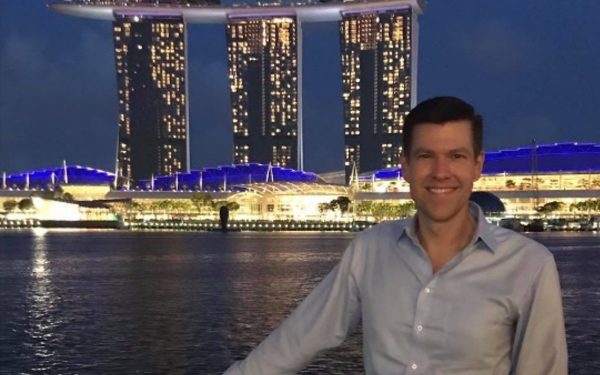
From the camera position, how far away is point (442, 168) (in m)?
1.81

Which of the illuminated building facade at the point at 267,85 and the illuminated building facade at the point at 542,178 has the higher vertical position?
the illuminated building facade at the point at 267,85

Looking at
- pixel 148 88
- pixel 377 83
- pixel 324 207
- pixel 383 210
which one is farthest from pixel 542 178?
pixel 148 88

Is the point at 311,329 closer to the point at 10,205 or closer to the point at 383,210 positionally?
the point at 383,210

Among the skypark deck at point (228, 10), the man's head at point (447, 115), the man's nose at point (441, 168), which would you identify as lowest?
the man's nose at point (441, 168)

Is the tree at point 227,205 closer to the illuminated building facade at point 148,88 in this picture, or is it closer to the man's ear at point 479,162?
the illuminated building facade at point 148,88

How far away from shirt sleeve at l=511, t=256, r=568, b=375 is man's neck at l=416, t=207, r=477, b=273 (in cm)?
18

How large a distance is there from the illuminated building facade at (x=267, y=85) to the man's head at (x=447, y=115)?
120986mm

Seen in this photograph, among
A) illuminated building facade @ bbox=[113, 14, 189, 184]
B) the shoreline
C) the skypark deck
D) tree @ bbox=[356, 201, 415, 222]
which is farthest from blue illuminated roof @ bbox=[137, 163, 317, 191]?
the skypark deck

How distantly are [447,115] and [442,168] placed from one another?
0.34ft

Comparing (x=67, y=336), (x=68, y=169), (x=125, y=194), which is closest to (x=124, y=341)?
(x=67, y=336)

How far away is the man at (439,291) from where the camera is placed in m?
1.74

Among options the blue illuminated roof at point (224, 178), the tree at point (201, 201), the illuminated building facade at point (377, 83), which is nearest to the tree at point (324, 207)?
the blue illuminated roof at point (224, 178)

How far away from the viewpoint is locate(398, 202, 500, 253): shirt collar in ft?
5.86

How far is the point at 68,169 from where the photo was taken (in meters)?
116
